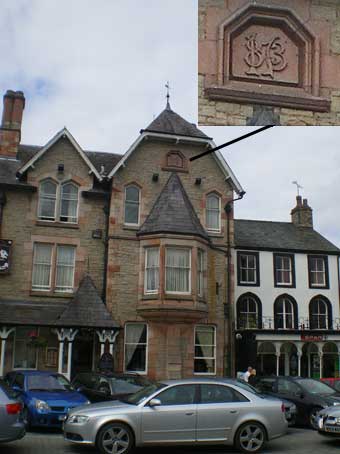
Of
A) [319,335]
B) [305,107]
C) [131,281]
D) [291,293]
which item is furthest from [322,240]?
[305,107]

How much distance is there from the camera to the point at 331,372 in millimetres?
29703

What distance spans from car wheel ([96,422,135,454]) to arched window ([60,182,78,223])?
14.2 m

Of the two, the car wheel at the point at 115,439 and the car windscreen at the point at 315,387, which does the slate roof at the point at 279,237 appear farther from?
the car wheel at the point at 115,439

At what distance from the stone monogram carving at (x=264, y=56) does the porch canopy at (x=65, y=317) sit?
45.0 feet

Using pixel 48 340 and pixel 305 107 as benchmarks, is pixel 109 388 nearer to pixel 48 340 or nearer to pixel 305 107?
pixel 48 340

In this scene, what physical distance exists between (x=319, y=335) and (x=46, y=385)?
54.1 ft

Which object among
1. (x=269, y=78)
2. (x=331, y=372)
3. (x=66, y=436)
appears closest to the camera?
(x=269, y=78)

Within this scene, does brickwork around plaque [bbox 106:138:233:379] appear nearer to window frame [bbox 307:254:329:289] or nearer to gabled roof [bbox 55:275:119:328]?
gabled roof [bbox 55:275:119:328]

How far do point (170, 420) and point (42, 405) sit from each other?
4073mm

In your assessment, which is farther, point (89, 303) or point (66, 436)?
point (89, 303)

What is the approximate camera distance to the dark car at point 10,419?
10.1 meters

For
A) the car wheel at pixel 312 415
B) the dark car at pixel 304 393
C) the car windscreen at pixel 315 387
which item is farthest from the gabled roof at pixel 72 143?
the car wheel at pixel 312 415

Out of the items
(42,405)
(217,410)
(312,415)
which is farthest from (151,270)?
(217,410)

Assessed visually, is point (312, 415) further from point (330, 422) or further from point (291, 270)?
point (291, 270)
